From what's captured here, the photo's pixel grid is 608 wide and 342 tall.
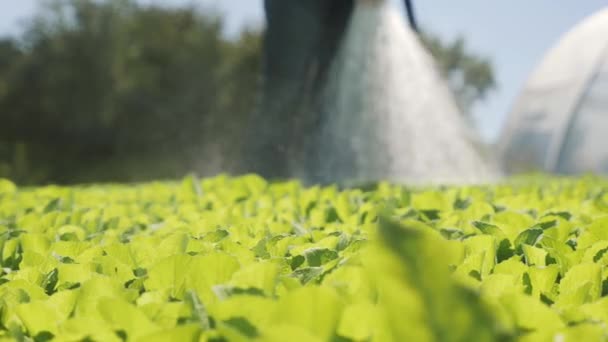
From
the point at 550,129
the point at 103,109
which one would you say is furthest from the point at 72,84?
the point at 550,129

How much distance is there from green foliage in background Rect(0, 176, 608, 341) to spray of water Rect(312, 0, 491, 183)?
8.12 meters

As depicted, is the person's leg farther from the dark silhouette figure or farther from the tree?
the tree

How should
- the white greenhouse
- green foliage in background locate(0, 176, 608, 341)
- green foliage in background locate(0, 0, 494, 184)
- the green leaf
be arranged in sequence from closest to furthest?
green foliage in background locate(0, 176, 608, 341), the green leaf, the white greenhouse, green foliage in background locate(0, 0, 494, 184)

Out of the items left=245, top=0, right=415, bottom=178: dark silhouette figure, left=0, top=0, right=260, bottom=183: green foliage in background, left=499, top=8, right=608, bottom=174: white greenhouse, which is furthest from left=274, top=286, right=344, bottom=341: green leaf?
left=0, top=0, right=260, bottom=183: green foliage in background

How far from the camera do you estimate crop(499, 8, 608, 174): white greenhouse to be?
22.9 meters

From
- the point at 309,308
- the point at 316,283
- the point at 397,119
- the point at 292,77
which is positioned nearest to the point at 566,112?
the point at 397,119

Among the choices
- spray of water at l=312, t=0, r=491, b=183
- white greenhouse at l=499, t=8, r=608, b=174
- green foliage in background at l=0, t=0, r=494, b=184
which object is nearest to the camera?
spray of water at l=312, t=0, r=491, b=183

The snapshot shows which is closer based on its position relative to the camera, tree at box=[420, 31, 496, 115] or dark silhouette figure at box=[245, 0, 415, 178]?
dark silhouette figure at box=[245, 0, 415, 178]

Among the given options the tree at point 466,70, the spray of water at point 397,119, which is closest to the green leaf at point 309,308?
the spray of water at point 397,119

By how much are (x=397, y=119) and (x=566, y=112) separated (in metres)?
14.1

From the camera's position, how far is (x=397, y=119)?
1126 centimetres

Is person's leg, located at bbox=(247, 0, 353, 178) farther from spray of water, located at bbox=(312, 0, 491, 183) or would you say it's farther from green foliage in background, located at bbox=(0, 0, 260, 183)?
green foliage in background, located at bbox=(0, 0, 260, 183)

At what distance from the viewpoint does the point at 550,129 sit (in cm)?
2406

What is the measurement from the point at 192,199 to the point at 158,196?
0.75 metres
